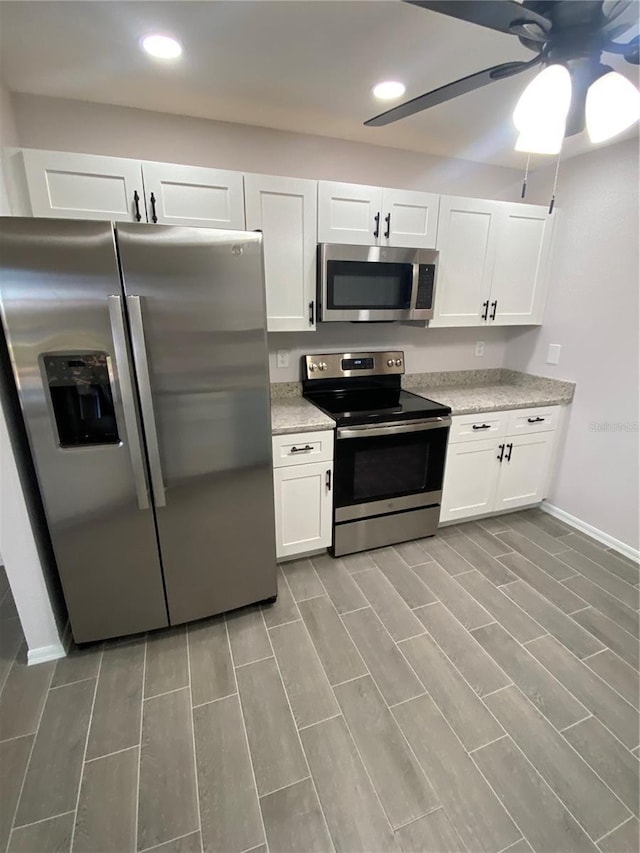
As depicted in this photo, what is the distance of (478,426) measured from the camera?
2.60 metres

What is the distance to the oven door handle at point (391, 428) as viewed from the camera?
7.37ft

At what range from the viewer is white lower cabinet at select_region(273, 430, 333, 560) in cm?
219

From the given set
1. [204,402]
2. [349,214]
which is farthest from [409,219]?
[204,402]

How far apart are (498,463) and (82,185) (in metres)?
2.90

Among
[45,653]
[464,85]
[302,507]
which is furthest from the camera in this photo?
[302,507]

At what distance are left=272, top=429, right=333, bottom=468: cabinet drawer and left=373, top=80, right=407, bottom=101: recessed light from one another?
167 centimetres

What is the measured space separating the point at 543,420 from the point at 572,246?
1217 mm

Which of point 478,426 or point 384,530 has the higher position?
point 478,426

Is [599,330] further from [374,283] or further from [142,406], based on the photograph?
[142,406]

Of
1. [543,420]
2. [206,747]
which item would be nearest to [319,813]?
[206,747]

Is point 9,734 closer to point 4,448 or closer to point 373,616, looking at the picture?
point 4,448

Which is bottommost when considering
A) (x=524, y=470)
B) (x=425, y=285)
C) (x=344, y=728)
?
(x=344, y=728)

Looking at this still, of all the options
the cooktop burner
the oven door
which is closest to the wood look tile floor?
the oven door

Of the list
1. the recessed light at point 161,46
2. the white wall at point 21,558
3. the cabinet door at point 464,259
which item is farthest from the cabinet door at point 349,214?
the white wall at point 21,558
